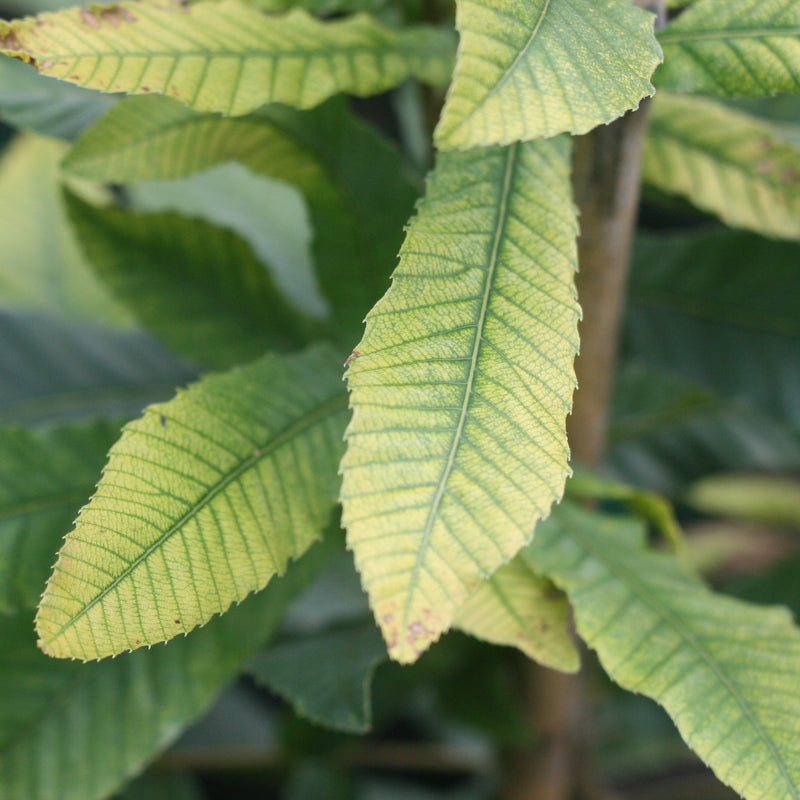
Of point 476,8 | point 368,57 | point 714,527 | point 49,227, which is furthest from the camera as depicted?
point 714,527

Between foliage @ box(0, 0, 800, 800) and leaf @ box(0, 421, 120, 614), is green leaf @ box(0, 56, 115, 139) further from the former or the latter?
leaf @ box(0, 421, 120, 614)

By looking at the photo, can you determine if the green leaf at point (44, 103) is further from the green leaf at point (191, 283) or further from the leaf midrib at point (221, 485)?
the leaf midrib at point (221, 485)

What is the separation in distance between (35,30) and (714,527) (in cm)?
120

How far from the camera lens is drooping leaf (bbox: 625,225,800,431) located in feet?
2.42

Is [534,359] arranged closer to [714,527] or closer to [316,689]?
[316,689]

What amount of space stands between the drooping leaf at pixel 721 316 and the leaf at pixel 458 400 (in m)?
0.37

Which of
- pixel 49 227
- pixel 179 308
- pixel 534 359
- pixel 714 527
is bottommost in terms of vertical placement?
pixel 714 527

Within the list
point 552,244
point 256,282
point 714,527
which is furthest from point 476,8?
point 714,527

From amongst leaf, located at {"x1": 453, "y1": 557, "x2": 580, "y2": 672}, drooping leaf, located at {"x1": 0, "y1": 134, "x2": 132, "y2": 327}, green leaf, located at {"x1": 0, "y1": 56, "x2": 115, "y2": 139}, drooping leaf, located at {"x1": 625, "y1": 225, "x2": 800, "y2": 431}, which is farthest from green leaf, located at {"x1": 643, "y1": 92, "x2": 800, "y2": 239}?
drooping leaf, located at {"x1": 0, "y1": 134, "x2": 132, "y2": 327}

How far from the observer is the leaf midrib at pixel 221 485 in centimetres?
35

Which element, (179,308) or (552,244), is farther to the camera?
(179,308)

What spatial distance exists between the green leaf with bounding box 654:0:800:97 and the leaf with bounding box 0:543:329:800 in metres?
0.36

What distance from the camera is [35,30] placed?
0.38 meters

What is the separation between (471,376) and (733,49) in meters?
0.21
